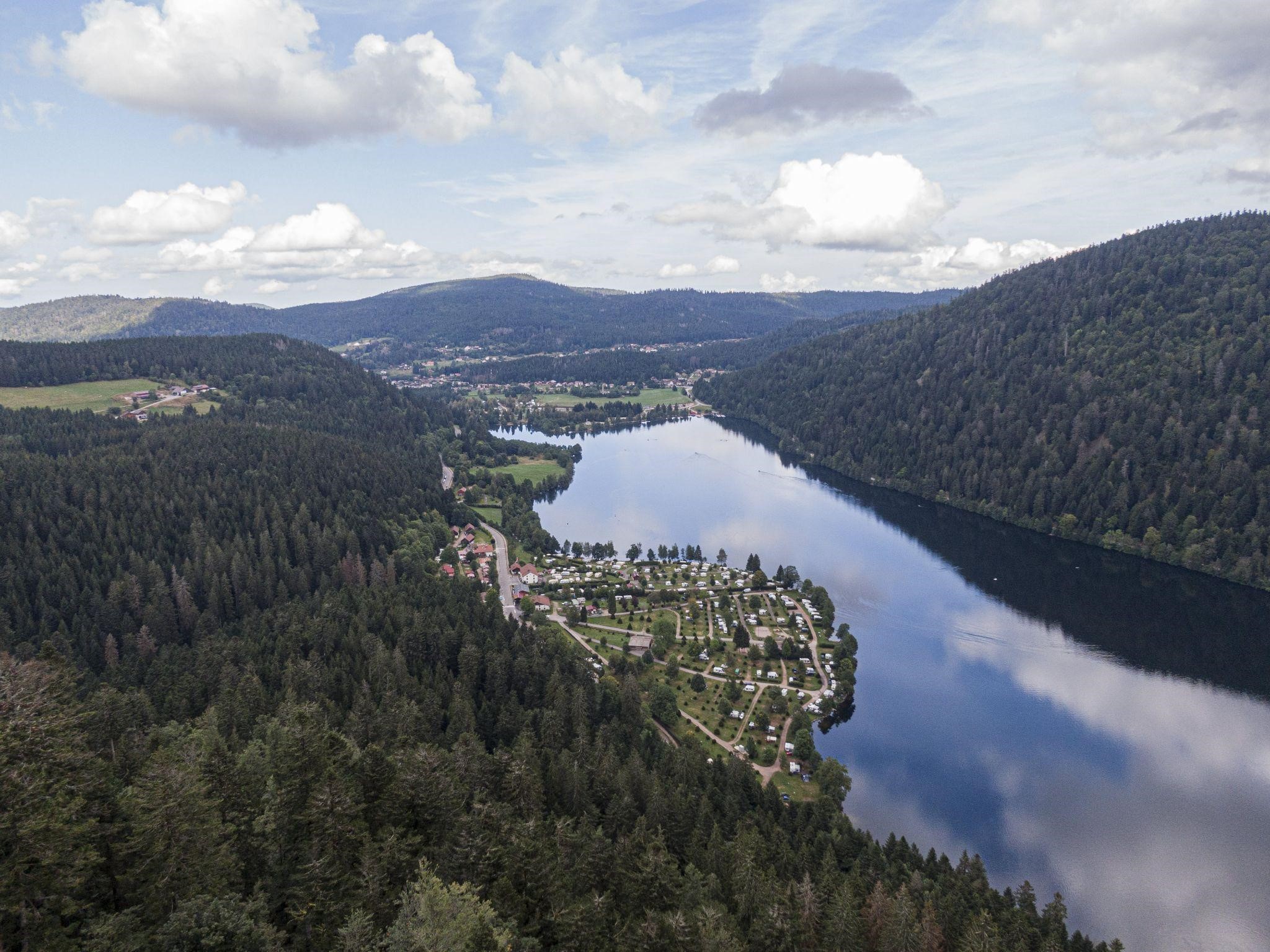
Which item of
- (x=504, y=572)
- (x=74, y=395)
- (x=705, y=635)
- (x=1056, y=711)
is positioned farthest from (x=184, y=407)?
(x=1056, y=711)

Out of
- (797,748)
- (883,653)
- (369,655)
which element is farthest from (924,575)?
(369,655)

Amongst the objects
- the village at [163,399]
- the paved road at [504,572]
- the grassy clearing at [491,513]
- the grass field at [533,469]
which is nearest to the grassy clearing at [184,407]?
the village at [163,399]

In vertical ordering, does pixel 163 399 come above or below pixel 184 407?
above

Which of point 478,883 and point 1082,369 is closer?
point 478,883

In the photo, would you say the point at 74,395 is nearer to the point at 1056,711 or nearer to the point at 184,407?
the point at 184,407

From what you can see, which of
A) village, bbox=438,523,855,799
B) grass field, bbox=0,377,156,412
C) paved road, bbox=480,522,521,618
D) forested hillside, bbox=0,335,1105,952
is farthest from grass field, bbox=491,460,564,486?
grass field, bbox=0,377,156,412

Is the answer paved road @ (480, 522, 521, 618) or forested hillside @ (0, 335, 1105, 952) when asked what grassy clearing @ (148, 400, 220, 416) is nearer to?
forested hillside @ (0, 335, 1105, 952)

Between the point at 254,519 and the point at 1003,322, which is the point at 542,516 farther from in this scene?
the point at 1003,322
